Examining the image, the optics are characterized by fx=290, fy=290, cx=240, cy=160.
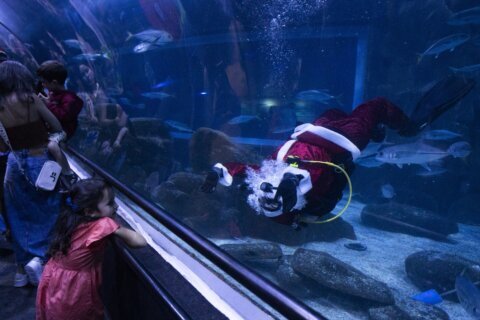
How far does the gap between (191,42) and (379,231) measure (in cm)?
1176

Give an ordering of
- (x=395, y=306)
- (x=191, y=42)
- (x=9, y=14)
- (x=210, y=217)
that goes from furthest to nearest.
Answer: (x=191, y=42)
(x=9, y=14)
(x=210, y=217)
(x=395, y=306)

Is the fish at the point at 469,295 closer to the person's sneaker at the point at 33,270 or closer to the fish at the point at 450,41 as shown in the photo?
the person's sneaker at the point at 33,270

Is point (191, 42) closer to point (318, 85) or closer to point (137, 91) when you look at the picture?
point (137, 91)

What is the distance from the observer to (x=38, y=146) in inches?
91.7

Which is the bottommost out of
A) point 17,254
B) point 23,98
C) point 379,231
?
point 379,231

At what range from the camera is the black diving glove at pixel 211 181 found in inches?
97.8

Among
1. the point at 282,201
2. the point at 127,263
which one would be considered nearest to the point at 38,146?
the point at 127,263

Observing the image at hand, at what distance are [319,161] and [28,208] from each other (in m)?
2.45

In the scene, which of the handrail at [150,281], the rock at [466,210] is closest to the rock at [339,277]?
the handrail at [150,281]

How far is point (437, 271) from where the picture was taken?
17.3ft

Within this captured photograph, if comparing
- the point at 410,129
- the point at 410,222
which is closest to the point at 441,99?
the point at 410,129

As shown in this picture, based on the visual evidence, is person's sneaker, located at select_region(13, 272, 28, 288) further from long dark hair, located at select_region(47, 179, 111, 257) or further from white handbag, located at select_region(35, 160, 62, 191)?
long dark hair, located at select_region(47, 179, 111, 257)

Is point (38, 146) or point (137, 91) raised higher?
point (137, 91)

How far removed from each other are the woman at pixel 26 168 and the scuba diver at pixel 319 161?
1340 millimetres
